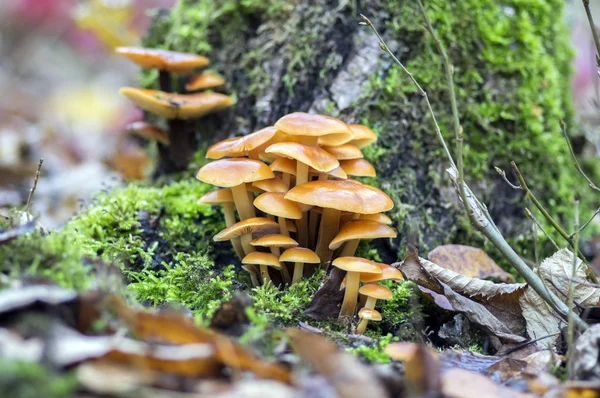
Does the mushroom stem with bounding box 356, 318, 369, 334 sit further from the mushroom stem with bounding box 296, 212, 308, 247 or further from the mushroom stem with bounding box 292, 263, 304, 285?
the mushroom stem with bounding box 296, 212, 308, 247

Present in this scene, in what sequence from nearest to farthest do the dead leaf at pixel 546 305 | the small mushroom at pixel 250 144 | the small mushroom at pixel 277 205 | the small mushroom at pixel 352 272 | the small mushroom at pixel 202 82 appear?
the small mushroom at pixel 352 272 → the dead leaf at pixel 546 305 → the small mushroom at pixel 277 205 → the small mushroom at pixel 250 144 → the small mushroom at pixel 202 82

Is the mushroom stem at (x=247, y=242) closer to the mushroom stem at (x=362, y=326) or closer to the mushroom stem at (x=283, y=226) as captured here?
the mushroom stem at (x=283, y=226)

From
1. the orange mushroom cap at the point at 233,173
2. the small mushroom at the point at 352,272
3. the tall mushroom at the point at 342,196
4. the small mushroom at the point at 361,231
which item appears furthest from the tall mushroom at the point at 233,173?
the small mushroom at the point at 352,272

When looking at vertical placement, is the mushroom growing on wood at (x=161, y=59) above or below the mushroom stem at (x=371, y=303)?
above

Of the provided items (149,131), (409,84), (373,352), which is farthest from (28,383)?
(409,84)

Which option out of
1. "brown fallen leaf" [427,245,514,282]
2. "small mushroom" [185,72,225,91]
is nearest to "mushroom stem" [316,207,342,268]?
"brown fallen leaf" [427,245,514,282]

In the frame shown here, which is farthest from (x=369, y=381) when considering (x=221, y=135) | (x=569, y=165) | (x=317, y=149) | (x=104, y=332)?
(x=569, y=165)
